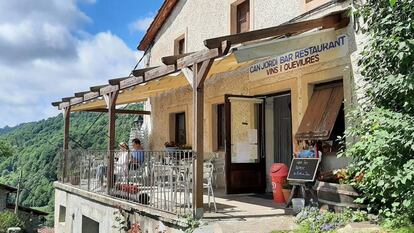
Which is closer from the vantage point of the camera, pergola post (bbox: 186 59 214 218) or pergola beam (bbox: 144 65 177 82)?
pergola post (bbox: 186 59 214 218)

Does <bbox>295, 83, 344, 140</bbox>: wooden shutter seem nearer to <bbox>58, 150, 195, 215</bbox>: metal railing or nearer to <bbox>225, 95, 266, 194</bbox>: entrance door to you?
<bbox>225, 95, 266, 194</bbox>: entrance door

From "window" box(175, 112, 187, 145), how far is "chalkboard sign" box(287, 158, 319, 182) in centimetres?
762

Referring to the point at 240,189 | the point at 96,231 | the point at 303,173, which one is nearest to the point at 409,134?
the point at 303,173

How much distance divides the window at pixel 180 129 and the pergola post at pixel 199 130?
27.0 feet

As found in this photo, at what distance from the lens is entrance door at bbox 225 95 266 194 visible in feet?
34.8

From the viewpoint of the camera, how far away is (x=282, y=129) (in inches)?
454

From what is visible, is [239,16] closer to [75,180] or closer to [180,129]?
[180,129]

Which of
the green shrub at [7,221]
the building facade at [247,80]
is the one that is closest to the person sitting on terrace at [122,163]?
the building facade at [247,80]

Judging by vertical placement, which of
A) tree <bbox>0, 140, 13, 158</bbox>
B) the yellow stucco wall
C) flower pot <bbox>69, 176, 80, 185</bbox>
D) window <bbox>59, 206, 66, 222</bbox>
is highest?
the yellow stucco wall

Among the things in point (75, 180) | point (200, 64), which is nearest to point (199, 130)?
point (200, 64)

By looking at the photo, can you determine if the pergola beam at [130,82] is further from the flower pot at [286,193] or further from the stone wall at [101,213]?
the flower pot at [286,193]

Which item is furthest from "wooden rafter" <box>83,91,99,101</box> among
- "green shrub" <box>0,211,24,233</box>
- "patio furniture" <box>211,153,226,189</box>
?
"green shrub" <box>0,211,24,233</box>

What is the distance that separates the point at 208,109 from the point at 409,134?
829 cm

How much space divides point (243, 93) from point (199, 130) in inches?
179
